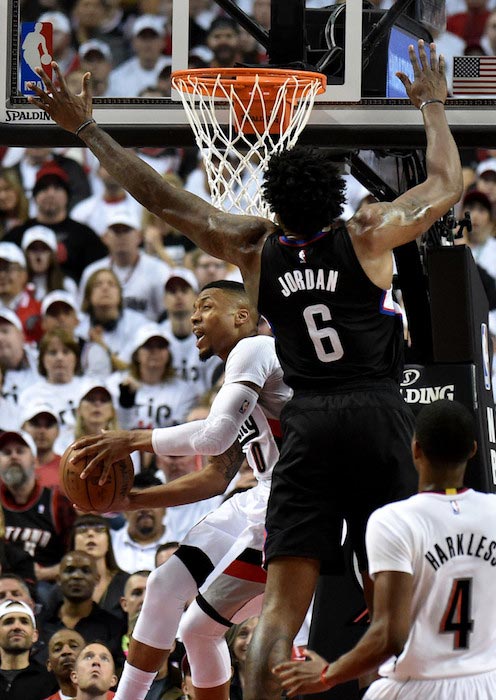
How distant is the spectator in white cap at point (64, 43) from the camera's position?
467 inches

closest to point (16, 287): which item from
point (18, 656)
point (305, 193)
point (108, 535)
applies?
point (108, 535)

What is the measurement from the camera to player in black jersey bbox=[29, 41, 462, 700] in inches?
171

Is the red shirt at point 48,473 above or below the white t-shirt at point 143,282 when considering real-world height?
below

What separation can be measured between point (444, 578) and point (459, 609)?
96mm

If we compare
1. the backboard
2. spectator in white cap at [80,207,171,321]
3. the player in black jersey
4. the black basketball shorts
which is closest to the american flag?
the backboard

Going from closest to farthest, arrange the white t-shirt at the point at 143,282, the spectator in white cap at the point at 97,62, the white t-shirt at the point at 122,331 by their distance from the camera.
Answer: the white t-shirt at the point at 122,331 < the white t-shirt at the point at 143,282 < the spectator in white cap at the point at 97,62

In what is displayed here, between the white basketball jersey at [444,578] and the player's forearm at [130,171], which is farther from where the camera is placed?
the player's forearm at [130,171]

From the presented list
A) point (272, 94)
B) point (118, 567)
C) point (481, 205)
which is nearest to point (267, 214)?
point (272, 94)

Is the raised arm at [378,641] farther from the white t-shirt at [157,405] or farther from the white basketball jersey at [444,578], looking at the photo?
the white t-shirt at [157,405]

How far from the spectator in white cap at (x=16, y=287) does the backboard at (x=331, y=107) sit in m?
4.15

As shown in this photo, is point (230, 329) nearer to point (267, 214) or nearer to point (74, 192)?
point (267, 214)

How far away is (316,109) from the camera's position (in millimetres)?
6027

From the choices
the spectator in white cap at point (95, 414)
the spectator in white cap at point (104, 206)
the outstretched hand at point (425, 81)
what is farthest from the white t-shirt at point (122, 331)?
the outstretched hand at point (425, 81)

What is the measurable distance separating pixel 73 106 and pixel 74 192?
19.7 ft
